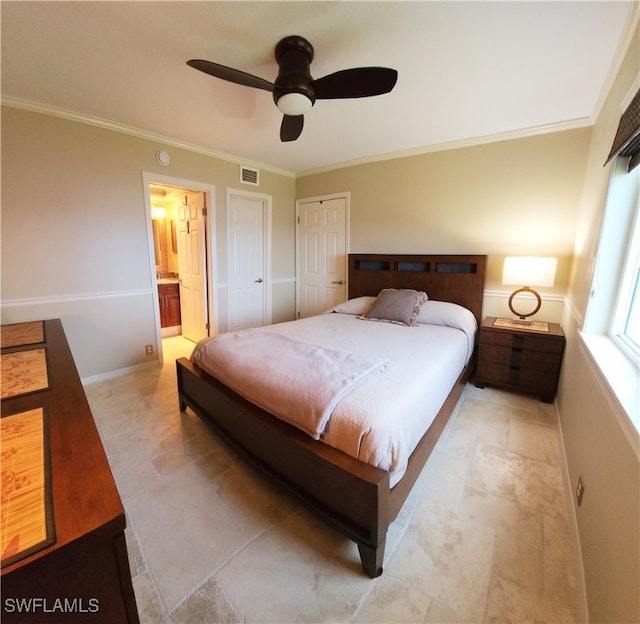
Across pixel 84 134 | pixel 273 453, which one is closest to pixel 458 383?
pixel 273 453

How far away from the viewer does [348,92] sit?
1.78 m

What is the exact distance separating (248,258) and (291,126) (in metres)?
2.26

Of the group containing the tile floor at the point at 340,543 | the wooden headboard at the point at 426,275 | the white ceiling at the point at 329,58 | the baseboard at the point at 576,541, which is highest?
the white ceiling at the point at 329,58

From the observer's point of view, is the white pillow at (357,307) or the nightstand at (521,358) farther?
the white pillow at (357,307)

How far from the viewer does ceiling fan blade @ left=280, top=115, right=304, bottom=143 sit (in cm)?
206

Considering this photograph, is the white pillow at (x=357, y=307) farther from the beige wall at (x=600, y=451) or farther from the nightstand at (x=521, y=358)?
the beige wall at (x=600, y=451)

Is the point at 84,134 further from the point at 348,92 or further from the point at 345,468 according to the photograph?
the point at 345,468

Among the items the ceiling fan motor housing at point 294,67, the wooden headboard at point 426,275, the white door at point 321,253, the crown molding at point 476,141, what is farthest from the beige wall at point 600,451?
the white door at point 321,253

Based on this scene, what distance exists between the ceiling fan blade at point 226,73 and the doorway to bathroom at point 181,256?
75.0 inches

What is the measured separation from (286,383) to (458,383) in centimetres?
156

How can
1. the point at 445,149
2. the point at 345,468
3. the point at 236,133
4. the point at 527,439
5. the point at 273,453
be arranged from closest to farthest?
the point at 345,468, the point at 273,453, the point at 527,439, the point at 236,133, the point at 445,149

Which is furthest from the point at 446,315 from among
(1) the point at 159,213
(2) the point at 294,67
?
(1) the point at 159,213

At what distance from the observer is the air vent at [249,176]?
12.7 ft

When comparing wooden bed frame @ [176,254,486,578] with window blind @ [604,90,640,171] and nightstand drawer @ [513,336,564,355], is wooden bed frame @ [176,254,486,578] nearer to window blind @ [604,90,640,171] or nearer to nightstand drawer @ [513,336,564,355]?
nightstand drawer @ [513,336,564,355]
